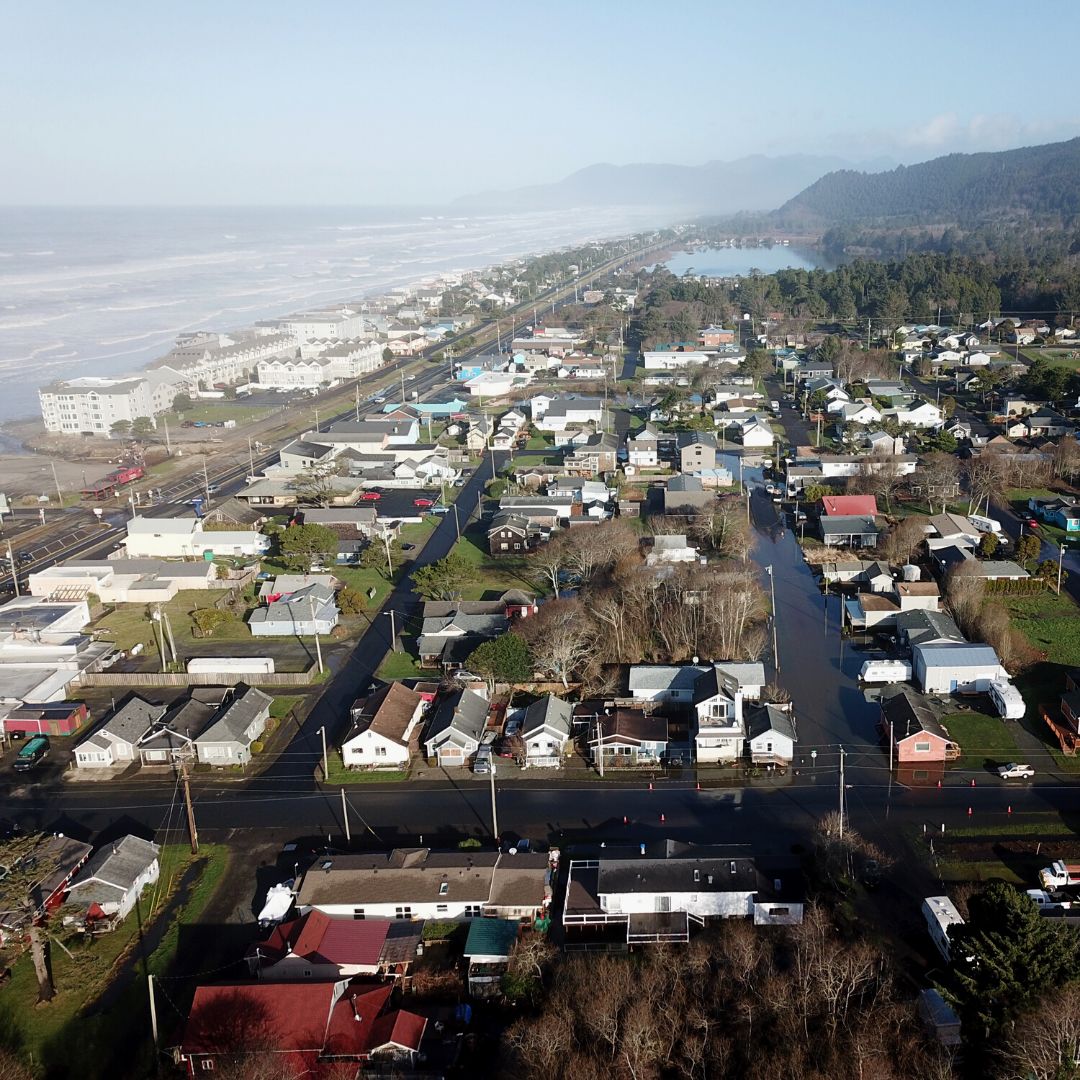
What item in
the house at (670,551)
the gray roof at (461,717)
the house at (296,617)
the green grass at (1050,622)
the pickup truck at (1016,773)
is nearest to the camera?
the pickup truck at (1016,773)

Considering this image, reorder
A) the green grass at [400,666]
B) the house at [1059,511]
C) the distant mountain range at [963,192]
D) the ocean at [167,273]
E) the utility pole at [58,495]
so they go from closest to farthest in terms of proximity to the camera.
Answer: the green grass at [400,666]
the house at [1059,511]
the utility pole at [58,495]
the ocean at [167,273]
the distant mountain range at [963,192]

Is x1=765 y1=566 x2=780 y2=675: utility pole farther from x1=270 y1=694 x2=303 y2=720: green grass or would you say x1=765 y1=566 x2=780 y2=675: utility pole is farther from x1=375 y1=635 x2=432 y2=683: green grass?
x1=270 y1=694 x2=303 y2=720: green grass

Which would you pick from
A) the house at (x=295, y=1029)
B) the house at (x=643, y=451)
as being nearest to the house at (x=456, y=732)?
the house at (x=295, y=1029)

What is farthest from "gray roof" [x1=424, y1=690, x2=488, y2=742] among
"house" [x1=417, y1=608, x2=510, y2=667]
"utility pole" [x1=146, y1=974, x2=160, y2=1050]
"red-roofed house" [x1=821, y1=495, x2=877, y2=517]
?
"red-roofed house" [x1=821, y1=495, x2=877, y2=517]

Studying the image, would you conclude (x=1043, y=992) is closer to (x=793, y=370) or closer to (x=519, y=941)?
(x=519, y=941)

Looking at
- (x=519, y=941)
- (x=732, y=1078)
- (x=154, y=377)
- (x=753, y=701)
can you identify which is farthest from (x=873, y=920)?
(x=154, y=377)

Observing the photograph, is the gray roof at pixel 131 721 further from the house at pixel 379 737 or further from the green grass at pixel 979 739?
the green grass at pixel 979 739
